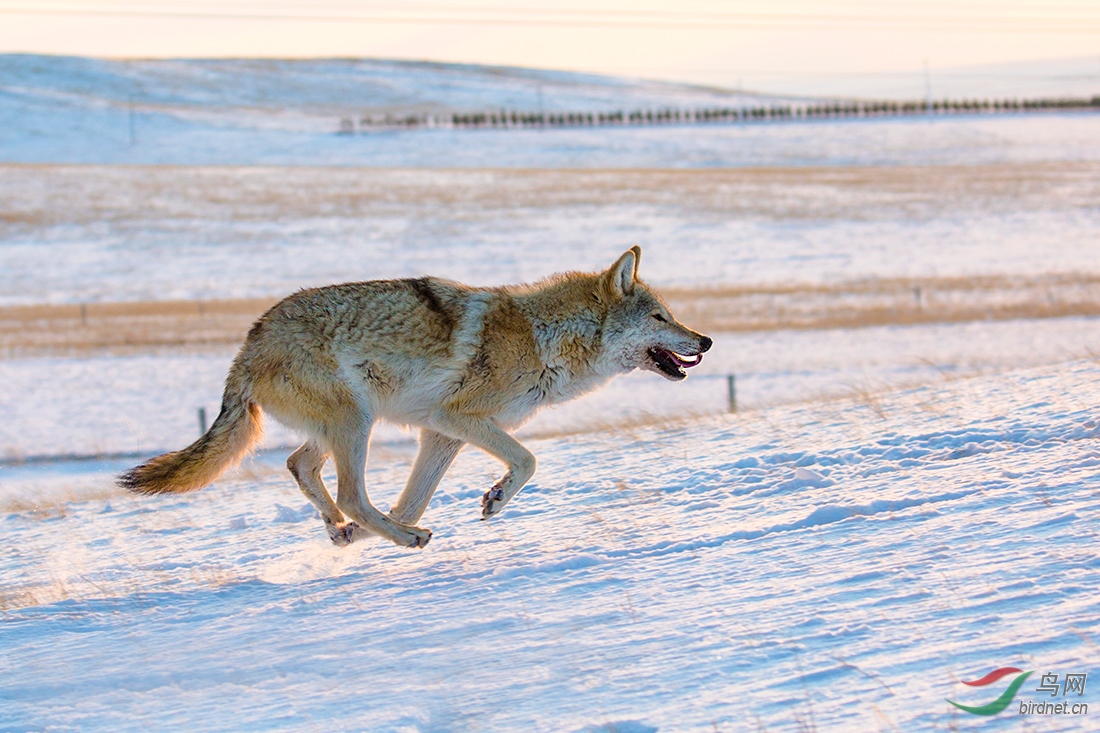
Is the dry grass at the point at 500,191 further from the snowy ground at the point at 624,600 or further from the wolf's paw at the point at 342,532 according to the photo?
the wolf's paw at the point at 342,532

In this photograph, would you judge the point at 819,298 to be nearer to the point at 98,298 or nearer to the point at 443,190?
the point at 98,298

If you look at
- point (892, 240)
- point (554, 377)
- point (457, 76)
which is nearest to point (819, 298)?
point (892, 240)

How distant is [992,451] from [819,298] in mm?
20280

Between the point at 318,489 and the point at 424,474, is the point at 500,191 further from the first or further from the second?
the point at 318,489

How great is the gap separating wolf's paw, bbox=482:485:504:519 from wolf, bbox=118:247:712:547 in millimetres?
11

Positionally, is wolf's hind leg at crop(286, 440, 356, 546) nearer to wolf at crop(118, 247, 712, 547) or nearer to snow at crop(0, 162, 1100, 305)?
wolf at crop(118, 247, 712, 547)

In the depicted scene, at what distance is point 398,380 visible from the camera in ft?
20.3

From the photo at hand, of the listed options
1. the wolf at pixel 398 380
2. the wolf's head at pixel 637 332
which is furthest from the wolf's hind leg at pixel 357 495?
the wolf's head at pixel 637 332

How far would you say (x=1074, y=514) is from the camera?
522 centimetres

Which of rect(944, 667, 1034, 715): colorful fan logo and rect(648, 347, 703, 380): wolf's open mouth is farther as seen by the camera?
rect(648, 347, 703, 380): wolf's open mouth

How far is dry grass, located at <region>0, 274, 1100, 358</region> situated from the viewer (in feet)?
75.3

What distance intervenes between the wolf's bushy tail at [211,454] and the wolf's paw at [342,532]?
689 millimetres

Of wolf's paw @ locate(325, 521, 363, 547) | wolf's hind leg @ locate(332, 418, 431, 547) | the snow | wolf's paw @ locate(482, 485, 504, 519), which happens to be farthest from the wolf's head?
the snow

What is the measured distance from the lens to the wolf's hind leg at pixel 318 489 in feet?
20.7
